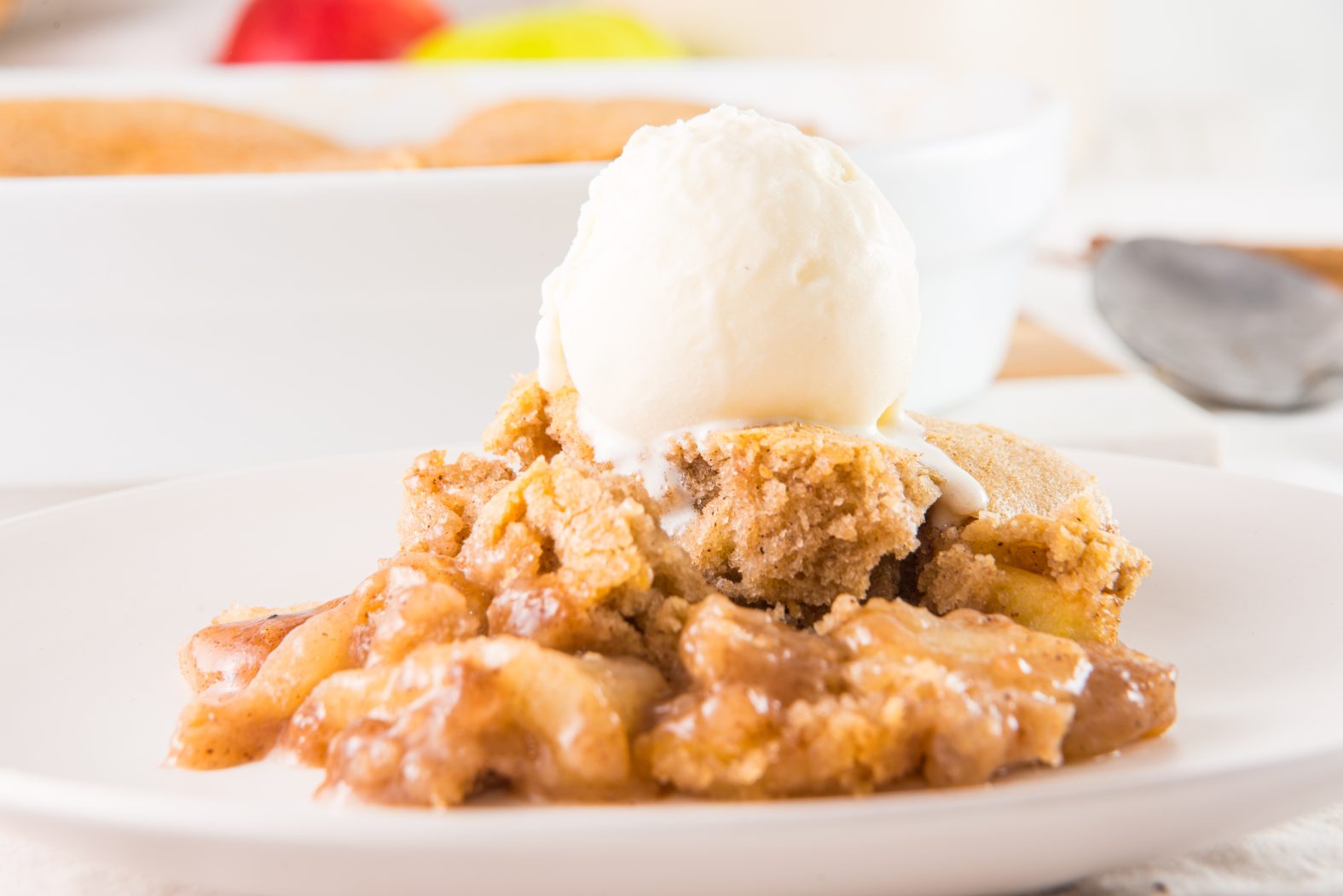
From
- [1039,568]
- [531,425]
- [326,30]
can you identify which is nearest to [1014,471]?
[1039,568]

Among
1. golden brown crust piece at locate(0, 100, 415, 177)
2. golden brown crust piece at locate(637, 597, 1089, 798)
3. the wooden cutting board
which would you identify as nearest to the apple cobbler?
golden brown crust piece at locate(637, 597, 1089, 798)

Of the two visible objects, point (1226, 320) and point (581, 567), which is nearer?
point (581, 567)

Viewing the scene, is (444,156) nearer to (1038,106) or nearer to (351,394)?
(351,394)

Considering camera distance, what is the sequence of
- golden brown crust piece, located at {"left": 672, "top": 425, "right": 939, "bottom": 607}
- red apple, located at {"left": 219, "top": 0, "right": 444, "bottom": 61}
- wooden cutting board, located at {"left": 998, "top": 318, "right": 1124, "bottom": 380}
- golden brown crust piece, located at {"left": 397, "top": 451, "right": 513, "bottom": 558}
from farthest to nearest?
red apple, located at {"left": 219, "top": 0, "right": 444, "bottom": 61}, wooden cutting board, located at {"left": 998, "top": 318, "right": 1124, "bottom": 380}, golden brown crust piece, located at {"left": 397, "top": 451, "right": 513, "bottom": 558}, golden brown crust piece, located at {"left": 672, "top": 425, "right": 939, "bottom": 607}

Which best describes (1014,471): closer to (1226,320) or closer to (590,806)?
(590,806)

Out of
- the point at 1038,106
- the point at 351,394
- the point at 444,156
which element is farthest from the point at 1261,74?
the point at 351,394

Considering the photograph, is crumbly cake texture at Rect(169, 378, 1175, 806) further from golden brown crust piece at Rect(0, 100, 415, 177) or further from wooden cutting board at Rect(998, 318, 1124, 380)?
golden brown crust piece at Rect(0, 100, 415, 177)

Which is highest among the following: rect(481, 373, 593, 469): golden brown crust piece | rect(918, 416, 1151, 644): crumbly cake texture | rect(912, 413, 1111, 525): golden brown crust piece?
rect(481, 373, 593, 469): golden brown crust piece
